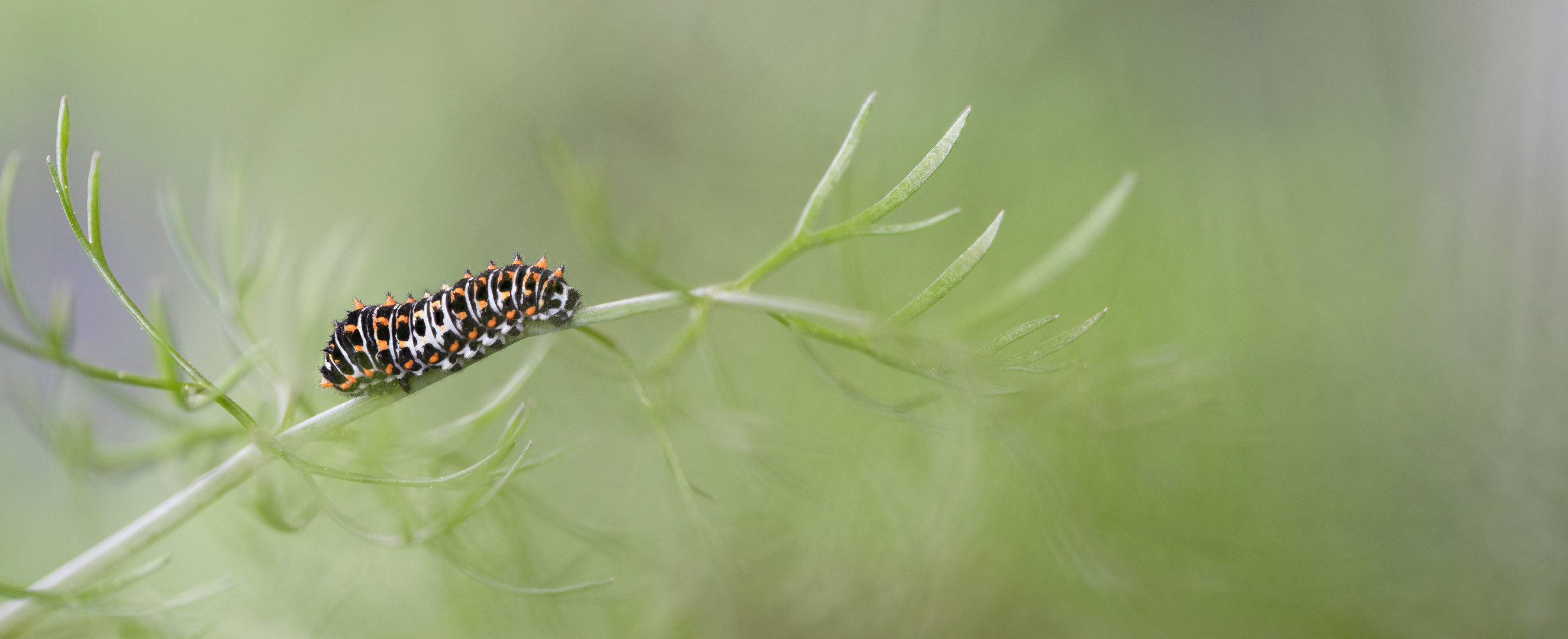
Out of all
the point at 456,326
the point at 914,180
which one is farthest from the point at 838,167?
the point at 456,326

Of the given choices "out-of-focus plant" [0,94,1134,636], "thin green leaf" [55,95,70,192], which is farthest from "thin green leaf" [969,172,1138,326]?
"thin green leaf" [55,95,70,192]

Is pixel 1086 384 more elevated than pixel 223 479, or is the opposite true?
pixel 1086 384

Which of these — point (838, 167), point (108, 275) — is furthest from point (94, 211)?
point (838, 167)

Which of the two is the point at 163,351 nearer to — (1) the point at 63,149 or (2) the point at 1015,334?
(1) the point at 63,149

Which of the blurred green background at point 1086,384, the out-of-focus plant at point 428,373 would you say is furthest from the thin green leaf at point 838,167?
the blurred green background at point 1086,384

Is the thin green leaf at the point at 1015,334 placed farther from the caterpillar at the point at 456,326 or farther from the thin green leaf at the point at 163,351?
the thin green leaf at the point at 163,351

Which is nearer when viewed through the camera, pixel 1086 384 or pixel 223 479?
pixel 223 479
